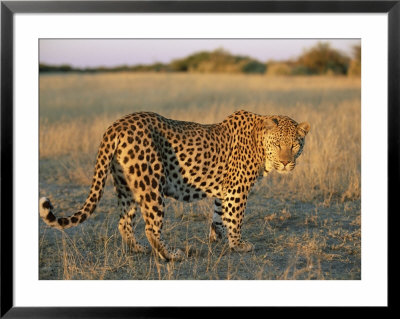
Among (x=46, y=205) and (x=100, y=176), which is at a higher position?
(x=100, y=176)

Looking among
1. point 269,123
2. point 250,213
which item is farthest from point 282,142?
point 250,213

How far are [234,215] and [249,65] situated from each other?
2531 centimetres

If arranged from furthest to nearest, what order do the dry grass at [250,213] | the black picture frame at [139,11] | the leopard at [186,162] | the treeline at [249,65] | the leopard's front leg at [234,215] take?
the treeline at [249,65] < the leopard's front leg at [234,215] < the dry grass at [250,213] < the leopard at [186,162] < the black picture frame at [139,11]

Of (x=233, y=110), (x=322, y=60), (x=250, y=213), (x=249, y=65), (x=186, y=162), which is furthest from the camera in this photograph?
(x=249, y=65)

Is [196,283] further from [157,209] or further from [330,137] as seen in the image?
[330,137]

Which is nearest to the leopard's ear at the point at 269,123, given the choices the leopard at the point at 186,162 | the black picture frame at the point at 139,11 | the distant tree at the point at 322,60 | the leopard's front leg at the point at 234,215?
the leopard at the point at 186,162

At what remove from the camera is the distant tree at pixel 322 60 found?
2799 cm

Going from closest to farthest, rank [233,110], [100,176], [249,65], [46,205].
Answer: [46,205], [100,176], [233,110], [249,65]

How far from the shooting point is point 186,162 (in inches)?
280

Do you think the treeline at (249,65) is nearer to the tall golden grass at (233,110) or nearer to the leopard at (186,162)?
the tall golden grass at (233,110)

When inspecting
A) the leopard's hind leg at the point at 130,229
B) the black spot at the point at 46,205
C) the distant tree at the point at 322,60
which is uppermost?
the distant tree at the point at 322,60

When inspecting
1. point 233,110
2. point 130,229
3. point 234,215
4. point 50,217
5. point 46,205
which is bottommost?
point 130,229

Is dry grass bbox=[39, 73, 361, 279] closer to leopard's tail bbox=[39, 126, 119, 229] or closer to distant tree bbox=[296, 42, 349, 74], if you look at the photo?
leopard's tail bbox=[39, 126, 119, 229]

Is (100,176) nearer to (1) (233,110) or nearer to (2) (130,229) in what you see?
(2) (130,229)
